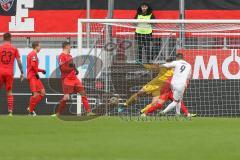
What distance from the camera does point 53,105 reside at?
2362 centimetres

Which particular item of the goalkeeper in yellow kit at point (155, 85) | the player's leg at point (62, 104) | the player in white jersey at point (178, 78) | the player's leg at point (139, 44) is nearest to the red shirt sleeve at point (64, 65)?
the player's leg at point (62, 104)

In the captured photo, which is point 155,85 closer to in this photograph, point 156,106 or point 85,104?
point 156,106

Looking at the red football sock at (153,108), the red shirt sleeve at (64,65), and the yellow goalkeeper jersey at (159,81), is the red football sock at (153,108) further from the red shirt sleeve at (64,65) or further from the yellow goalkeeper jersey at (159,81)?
the red shirt sleeve at (64,65)

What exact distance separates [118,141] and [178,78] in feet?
30.2

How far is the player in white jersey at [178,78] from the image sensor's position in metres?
21.3

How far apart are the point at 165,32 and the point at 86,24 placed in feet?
7.74

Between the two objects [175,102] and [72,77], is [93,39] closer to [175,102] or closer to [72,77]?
[72,77]

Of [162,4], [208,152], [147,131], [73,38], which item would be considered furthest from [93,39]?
[208,152]

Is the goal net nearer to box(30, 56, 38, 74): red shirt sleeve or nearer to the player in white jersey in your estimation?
the player in white jersey

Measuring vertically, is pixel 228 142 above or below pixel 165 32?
below

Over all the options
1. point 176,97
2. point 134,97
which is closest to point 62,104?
point 134,97

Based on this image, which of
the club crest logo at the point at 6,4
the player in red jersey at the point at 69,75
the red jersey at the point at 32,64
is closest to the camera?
the player in red jersey at the point at 69,75

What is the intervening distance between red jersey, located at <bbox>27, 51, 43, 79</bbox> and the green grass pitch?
5.08m

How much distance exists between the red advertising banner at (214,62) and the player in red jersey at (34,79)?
4143mm
